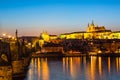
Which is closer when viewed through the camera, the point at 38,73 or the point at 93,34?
the point at 38,73

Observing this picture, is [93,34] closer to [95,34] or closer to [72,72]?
[95,34]

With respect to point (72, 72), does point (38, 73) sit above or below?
above

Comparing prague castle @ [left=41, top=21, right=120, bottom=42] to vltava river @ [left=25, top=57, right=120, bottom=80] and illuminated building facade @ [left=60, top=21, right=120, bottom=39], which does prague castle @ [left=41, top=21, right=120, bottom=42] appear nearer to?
illuminated building facade @ [left=60, top=21, right=120, bottom=39]

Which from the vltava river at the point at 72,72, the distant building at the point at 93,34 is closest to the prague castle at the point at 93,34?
the distant building at the point at 93,34

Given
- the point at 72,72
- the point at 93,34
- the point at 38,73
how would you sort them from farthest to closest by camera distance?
the point at 93,34, the point at 72,72, the point at 38,73

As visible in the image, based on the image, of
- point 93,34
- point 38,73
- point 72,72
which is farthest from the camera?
point 93,34

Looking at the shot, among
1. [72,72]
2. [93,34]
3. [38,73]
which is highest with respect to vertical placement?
[93,34]

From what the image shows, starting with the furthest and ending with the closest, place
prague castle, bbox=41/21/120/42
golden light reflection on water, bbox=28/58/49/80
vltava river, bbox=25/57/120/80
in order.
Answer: prague castle, bbox=41/21/120/42, vltava river, bbox=25/57/120/80, golden light reflection on water, bbox=28/58/49/80

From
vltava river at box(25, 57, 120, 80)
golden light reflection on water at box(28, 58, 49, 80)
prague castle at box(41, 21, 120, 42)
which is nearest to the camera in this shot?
golden light reflection on water at box(28, 58, 49, 80)

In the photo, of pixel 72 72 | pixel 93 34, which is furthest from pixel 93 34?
pixel 72 72

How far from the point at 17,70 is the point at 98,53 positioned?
6521cm

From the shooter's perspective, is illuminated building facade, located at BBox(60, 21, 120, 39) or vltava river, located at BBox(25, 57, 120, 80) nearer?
vltava river, located at BBox(25, 57, 120, 80)

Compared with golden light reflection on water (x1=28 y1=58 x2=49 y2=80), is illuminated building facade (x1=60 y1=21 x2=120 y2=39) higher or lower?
higher

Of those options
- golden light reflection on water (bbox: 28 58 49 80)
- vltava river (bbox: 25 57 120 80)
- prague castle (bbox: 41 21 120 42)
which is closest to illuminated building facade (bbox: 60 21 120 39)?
prague castle (bbox: 41 21 120 42)
